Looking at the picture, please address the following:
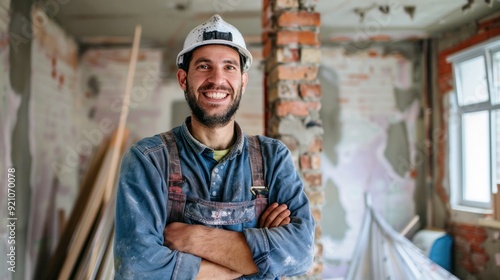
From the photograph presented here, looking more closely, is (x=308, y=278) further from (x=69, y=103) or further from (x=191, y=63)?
(x=69, y=103)

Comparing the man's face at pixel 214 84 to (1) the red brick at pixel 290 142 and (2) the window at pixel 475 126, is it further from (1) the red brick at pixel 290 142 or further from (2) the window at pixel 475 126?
(2) the window at pixel 475 126

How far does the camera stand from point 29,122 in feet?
10.3

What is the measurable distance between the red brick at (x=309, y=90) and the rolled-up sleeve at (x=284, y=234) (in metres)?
0.87

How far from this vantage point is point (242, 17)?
12.1 feet

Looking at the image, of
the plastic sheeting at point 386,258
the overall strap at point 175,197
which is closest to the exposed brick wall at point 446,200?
the plastic sheeting at point 386,258

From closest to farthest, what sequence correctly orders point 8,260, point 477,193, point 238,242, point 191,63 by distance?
point 238,242, point 191,63, point 8,260, point 477,193

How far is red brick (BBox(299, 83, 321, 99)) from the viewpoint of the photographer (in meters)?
2.17

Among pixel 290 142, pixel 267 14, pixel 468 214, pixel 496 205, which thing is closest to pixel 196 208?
pixel 290 142

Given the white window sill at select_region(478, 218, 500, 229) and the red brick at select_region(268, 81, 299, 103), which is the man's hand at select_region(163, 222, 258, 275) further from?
the white window sill at select_region(478, 218, 500, 229)

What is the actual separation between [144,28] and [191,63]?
2889 mm

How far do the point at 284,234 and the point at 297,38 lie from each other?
1.31 metres

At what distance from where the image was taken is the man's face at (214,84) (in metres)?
1.27

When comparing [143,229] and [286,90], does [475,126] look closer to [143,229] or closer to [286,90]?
[286,90]

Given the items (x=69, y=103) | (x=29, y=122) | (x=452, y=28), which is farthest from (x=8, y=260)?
(x=452, y=28)
